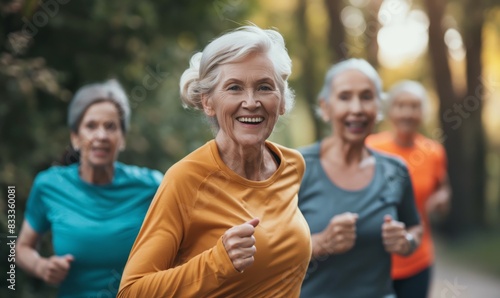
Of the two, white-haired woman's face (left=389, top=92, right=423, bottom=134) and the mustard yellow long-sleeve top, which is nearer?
the mustard yellow long-sleeve top

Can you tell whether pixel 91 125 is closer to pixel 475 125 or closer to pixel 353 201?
pixel 353 201

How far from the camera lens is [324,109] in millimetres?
4488

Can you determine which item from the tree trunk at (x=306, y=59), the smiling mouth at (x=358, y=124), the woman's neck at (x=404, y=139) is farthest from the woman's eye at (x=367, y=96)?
the tree trunk at (x=306, y=59)

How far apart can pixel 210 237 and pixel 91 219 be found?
5.02 feet

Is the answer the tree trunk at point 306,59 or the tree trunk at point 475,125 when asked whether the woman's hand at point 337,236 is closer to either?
the tree trunk at point 475,125

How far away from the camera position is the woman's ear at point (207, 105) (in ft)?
9.20

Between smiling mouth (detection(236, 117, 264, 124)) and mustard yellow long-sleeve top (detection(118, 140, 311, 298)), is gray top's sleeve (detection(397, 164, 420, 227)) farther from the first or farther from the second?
smiling mouth (detection(236, 117, 264, 124))

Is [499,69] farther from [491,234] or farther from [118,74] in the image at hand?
[118,74]

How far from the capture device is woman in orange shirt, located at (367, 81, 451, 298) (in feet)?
17.9

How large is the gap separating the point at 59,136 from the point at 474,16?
9236 millimetres

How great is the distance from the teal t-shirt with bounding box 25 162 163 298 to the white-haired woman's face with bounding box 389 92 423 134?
2.73 m

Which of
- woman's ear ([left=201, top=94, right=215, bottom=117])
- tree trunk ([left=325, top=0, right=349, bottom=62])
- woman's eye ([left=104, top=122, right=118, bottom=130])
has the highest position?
tree trunk ([left=325, top=0, right=349, bottom=62])

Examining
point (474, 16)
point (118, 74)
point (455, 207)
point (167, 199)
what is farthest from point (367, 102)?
point (455, 207)

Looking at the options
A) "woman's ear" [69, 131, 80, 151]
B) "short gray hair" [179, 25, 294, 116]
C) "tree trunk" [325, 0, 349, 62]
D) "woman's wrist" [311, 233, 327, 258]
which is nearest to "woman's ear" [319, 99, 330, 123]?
"woman's wrist" [311, 233, 327, 258]
